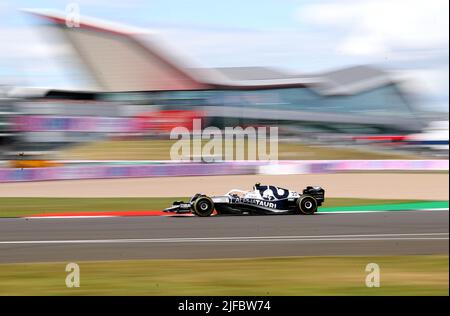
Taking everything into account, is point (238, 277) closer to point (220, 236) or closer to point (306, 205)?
point (220, 236)

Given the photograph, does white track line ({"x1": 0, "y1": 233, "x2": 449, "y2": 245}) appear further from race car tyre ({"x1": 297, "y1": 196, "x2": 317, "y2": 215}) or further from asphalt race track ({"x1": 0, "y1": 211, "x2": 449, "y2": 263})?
race car tyre ({"x1": 297, "y1": 196, "x2": 317, "y2": 215})

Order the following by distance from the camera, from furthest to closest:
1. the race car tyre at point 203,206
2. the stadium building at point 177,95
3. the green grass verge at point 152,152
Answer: the stadium building at point 177,95
the green grass verge at point 152,152
the race car tyre at point 203,206

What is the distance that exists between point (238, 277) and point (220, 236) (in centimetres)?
346

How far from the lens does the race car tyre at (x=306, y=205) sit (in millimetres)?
13672

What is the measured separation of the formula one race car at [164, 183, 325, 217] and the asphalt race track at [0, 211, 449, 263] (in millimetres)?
281

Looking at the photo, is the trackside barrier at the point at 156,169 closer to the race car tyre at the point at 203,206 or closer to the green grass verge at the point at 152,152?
the green grass verge at the point at 152,152

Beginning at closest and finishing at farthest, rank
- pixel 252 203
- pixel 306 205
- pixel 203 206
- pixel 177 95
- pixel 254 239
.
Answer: pixel 254 239 < pixel 203 206 < pixel 252 203 < pixel 306 205 < pixel 177 95

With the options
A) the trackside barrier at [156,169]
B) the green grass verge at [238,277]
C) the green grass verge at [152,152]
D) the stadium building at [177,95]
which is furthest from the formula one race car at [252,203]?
the stadium building at [177,95]

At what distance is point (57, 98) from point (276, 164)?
56.8ft

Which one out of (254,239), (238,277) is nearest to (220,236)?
(254,239)

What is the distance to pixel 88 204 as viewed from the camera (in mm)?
17375

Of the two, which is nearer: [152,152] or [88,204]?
[88,204]

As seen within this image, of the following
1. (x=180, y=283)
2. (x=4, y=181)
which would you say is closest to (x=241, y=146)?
(x=4, y=181)

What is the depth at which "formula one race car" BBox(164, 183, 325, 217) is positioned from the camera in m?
13.4
